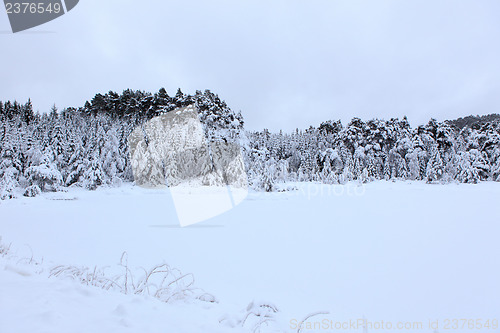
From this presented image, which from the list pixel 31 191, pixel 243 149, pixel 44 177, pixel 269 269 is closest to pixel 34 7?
pixel 269 269

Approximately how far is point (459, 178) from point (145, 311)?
28701mm

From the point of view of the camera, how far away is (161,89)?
133ft

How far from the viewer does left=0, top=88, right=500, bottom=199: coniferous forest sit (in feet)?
68.1

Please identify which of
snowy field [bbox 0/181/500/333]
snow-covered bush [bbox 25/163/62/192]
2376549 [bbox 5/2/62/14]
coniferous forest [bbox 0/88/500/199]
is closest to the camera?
snowy field [bbox 0/181/500/333]

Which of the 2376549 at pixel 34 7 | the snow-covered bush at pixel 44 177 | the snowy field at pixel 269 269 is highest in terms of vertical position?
the 2376549 at pixel 34 7

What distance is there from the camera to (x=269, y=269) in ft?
15.4

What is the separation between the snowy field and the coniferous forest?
12.9 meters

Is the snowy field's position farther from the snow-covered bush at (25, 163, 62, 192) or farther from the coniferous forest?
the snow-covered bush at (25, 163, 62, 192)

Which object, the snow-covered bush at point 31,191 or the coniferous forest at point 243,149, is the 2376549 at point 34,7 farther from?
the snow-covered bush at point 31,191

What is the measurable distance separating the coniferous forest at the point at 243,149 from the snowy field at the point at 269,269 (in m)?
12.9

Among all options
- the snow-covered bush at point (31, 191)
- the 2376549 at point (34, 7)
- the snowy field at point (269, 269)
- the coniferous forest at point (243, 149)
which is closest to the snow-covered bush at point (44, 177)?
the coniferous forest at point (243, 149)

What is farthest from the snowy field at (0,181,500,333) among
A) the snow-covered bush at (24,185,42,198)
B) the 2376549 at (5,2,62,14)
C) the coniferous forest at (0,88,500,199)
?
the snow-covered bush at (24,185,42,198)

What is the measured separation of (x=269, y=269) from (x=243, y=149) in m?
16.1

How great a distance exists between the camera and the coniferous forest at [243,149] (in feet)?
68.1
